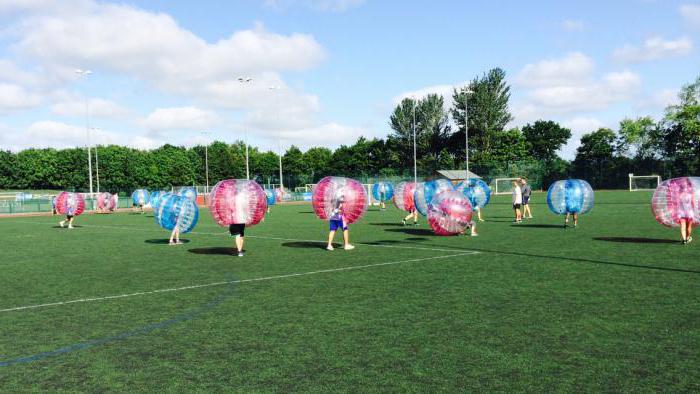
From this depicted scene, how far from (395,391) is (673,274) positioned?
26.2ft

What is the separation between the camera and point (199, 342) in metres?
7.12

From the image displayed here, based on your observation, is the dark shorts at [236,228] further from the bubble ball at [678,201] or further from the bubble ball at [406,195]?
the bubble ball at [406,195]

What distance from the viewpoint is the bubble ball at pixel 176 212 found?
1855 centimetres

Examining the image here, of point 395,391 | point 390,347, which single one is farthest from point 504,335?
point 395,391

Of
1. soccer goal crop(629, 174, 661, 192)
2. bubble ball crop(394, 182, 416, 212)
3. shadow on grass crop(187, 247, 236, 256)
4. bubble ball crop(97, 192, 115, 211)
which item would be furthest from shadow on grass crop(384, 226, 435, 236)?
soccer goal crop(629, 174, 661, 192)

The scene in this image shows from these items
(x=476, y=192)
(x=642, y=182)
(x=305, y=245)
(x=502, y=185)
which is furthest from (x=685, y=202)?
(x=642, y=182)

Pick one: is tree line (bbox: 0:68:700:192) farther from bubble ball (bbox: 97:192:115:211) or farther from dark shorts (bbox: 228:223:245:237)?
dark shorts (bbox: 228:223:245:237)

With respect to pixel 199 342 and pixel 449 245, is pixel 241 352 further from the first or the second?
pixel 449 245

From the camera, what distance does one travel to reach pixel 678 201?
50.3 ft

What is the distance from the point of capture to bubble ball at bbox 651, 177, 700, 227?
15188 millimetres

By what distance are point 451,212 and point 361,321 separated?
11.1 meters

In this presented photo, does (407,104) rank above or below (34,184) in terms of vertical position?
above

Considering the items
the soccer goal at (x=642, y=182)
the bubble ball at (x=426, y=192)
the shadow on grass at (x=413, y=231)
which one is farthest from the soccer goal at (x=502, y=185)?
the bubble ball at (x=426, y=192)

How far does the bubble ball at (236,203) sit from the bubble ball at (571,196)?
11.9 metres
